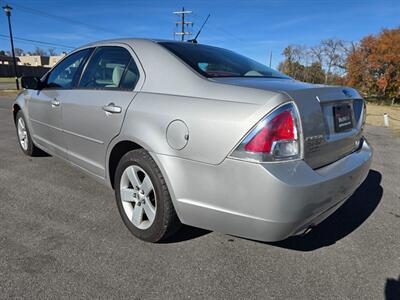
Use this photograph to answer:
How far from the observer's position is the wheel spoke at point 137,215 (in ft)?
8.29

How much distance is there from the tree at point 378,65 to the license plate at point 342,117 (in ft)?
125

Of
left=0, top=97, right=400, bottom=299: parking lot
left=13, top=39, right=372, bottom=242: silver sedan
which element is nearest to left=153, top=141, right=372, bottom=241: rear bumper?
left=13, top=39, right=372, bottom=242: silver sedan

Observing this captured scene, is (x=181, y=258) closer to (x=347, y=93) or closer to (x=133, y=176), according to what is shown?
(x=133, y=176)

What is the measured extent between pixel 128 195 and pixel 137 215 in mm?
188

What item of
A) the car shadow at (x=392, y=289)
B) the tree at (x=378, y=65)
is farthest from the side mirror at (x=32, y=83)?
the tree at (x=378, y=65)

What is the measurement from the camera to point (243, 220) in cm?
193

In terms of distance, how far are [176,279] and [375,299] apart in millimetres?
1282

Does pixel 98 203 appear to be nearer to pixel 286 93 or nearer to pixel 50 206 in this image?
pixel 50 206

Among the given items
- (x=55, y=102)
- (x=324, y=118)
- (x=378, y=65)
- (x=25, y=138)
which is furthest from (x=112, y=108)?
(x=378, y=65)

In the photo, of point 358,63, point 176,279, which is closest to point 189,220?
point 176,279

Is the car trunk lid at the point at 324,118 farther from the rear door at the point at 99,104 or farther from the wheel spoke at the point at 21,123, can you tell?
the wheel spoke at the point at 21,123

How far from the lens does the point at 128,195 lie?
261 centimetres

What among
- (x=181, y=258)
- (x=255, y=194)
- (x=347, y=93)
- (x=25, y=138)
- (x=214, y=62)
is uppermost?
(x=214, y=62)

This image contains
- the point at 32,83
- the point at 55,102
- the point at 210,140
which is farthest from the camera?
the point at 32,83
